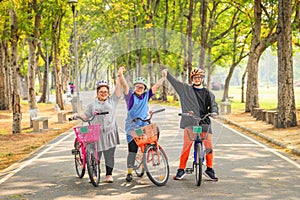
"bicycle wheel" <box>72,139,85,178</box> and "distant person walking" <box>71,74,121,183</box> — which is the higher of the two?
"distant person walking" <box>71,74,121,183</box>

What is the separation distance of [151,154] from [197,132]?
2.70 ft

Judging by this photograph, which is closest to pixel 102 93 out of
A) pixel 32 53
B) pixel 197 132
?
pixel 197 132

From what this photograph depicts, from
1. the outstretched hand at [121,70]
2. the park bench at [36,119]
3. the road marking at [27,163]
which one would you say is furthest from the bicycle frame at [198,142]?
the park bench at [36,119]

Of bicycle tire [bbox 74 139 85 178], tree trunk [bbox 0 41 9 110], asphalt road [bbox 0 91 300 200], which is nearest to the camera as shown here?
asphalt road [bbox 0 91 300 200]

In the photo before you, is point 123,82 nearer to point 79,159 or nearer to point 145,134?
point 145,134

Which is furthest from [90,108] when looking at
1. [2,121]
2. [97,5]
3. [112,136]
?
[97,5]

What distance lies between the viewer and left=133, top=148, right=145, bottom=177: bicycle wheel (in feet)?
30.4

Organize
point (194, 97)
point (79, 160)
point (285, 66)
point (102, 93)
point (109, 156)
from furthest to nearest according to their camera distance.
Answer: point (285, 66) → point (79, 160) → point (109, 156) → point (102, 93) → point (194, 97)

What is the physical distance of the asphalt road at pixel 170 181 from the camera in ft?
27.8

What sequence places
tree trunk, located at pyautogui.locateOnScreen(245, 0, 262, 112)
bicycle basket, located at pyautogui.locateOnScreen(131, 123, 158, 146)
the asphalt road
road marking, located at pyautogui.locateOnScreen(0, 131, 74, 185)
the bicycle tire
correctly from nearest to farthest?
1. the asphalt road
2. bicycle basket, located at pyautogui.locateOnScreen(131, 123, 158, 146)
3. the bicycle tire
4. road marking, located at pyautogui.locateOnScreen(0, 131, 74, 185)
5. tree trunk, located at pyautogui.locateOnScreen(245, 0, 262, 112)

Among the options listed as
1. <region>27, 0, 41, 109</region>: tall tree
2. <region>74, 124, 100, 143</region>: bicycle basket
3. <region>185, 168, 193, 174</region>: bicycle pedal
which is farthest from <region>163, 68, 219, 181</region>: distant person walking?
<region>27, 0, 41, 109</region>: tall tree

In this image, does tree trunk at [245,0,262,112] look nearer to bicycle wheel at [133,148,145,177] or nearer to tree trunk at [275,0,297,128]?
tree trunk at [275,0,297,128]

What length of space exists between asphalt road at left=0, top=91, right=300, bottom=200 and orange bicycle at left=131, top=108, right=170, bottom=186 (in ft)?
0.65

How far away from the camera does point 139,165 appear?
367 inches
